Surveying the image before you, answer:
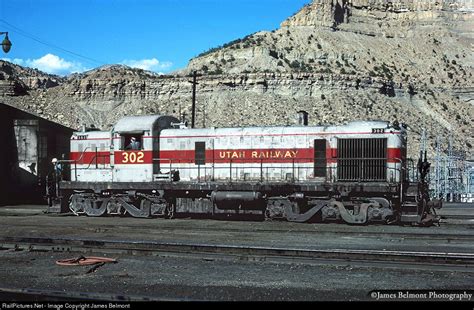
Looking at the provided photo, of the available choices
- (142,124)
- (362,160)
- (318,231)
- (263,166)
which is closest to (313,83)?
(142,124)

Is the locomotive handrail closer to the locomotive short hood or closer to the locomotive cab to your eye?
the locomotive cab

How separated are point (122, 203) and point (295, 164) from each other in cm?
715

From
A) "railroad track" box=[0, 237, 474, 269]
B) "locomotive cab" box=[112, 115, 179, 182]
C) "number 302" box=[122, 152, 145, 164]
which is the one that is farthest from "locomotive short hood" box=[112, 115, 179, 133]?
"railroad track" box=[0, 237, 474, 269]

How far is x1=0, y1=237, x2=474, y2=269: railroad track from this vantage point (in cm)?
1067

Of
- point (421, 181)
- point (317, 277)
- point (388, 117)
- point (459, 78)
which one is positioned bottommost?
point (317, 277)

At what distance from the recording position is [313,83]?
301ft

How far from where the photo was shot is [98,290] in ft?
27.8

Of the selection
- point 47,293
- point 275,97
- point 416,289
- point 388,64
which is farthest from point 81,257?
point 388,64

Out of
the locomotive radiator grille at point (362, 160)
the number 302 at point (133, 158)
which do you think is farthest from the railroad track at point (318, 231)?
the number 302 at point (133, 158)

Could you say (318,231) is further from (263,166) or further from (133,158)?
(133,158)

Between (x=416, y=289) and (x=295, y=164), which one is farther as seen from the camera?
(x=295, y=164)

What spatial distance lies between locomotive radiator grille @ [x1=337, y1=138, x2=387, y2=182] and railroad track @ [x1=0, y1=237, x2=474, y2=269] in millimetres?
7877

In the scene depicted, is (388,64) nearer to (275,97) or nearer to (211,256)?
(275,97)

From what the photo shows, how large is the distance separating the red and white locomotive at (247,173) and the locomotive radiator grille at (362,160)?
0.12 ft
